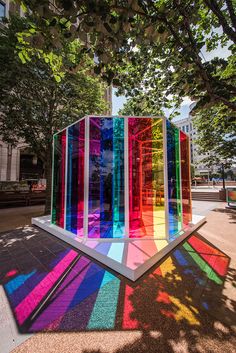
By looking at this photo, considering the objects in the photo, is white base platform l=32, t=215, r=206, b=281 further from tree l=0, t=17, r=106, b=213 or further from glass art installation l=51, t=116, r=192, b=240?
tree l=0, t=17, r=106, b=213

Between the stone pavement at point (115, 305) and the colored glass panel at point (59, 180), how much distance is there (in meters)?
1.91

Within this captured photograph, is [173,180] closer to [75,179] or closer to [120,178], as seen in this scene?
[120,178]

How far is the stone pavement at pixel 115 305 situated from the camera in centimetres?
189

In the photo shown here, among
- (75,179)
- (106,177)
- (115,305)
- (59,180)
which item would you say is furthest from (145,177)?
(115,305)

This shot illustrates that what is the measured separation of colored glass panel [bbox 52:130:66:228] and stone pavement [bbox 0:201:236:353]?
6.25ft

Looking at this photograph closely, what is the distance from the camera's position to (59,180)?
6258mm

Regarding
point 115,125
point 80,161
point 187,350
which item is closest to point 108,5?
point 115,125

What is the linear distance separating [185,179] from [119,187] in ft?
9.72

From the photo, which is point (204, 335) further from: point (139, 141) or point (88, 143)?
point (139, 141)

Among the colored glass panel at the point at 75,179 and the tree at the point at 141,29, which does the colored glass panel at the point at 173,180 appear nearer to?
the tree at the point at 141,29

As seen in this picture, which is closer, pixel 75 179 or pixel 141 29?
pixel 141 29

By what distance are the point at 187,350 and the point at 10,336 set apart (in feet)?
6.45

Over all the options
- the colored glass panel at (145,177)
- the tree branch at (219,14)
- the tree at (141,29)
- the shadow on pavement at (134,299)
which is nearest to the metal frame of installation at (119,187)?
the colored glass panel at (145,177)

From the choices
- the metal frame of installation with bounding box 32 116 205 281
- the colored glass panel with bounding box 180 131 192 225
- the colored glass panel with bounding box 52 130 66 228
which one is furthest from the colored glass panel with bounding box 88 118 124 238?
the colored glass panel with bounding box 180 131 192 225
